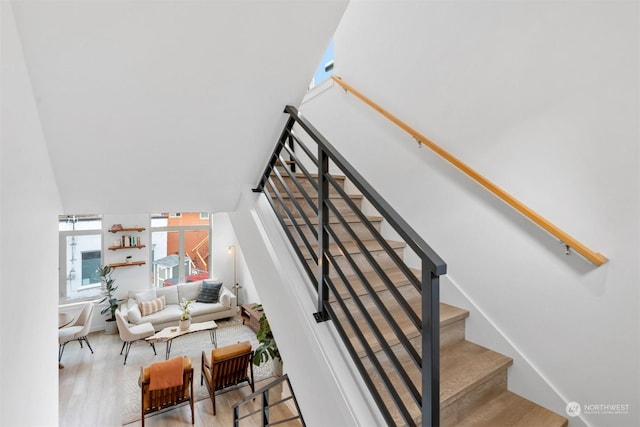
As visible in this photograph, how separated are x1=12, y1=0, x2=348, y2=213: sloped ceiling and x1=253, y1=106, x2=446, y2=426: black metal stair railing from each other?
0.23 metres

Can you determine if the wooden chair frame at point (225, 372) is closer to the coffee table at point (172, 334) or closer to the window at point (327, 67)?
the coffee table at point (172, 334)

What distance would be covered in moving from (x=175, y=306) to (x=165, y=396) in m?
3.26

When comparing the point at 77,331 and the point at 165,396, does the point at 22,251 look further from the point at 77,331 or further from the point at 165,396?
the point at 77,331

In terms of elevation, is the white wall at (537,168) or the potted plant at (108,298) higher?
the white wall at (537,168)

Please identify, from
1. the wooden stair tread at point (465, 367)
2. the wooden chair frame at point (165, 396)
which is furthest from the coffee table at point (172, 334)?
the wooden stair tread at point (465, 367)

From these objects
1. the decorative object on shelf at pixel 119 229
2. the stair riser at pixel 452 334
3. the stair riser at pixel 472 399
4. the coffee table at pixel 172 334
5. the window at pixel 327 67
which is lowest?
the coffee table at pixel 172 334

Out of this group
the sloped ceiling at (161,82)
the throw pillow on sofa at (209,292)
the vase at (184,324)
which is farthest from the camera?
the throw pillow on sofa at (209,292)

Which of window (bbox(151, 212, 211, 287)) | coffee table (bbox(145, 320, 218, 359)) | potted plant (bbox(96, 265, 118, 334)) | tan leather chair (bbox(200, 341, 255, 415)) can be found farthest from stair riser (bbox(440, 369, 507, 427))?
window (bbox(151, 212, 211, 287))

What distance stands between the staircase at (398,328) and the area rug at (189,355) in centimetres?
401

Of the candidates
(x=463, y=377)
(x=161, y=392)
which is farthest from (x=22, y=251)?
(x=161, y=392)

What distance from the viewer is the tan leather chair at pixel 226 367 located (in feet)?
13.8

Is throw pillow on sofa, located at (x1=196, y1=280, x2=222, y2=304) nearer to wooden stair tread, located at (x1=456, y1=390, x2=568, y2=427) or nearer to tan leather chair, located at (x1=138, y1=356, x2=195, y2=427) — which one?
tan leather chair, located at (x1=138, y1=356, x2=195, y2=427)

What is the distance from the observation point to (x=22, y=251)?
0.98m

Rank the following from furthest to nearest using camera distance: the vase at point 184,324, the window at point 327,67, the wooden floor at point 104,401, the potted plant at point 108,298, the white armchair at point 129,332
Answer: the potted plant at point 108,298, the vase at point 184,324, the white armchair at point 129,332, the wooden floor at point 104,401, the window at point 327,67
